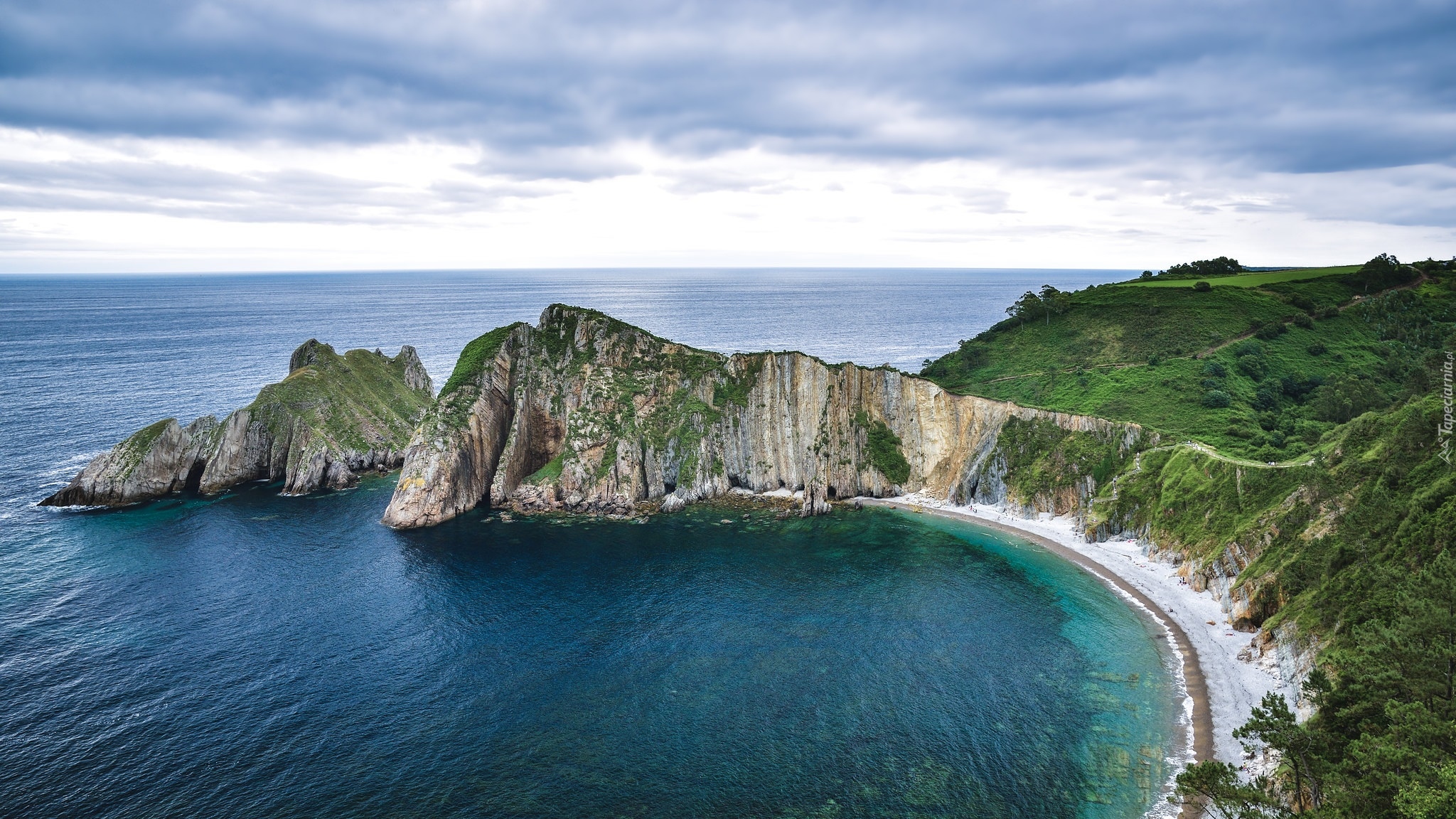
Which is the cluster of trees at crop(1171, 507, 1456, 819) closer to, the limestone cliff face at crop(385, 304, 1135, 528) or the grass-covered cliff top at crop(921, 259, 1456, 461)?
the grass-covered cliff top at crop(921, 259, 1456, 461)

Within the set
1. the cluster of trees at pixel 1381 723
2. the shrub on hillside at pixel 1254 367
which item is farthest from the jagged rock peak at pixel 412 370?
the shrub on hillside at pixel 1254 367

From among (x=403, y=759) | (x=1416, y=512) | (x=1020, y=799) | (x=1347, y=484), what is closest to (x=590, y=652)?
(x=403, y=759)

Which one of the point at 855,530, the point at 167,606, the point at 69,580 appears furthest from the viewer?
the point at 855,530

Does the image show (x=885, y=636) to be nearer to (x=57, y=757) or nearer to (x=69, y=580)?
(x=57, y=757)

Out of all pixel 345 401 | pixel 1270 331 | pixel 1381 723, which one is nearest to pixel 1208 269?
pixel 1270 331

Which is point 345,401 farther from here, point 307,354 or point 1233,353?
point 1233,353

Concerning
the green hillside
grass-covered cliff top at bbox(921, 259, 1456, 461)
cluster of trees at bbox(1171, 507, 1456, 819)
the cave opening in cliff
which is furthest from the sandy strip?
the cave opening in cliff
